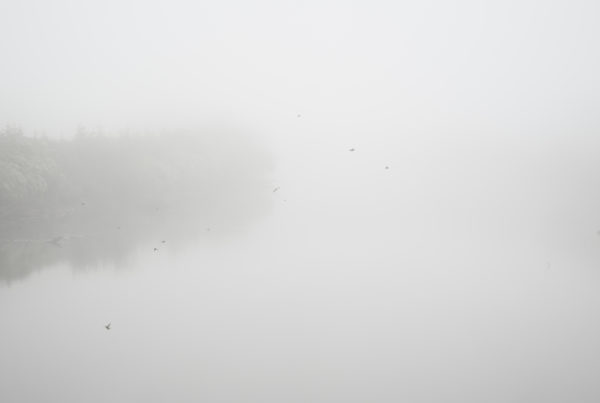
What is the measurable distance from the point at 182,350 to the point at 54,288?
12105mm

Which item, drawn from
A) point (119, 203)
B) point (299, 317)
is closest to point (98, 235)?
point (119, 203)

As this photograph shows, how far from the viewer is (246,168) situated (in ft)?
299

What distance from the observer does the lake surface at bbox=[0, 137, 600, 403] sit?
62.7 feet

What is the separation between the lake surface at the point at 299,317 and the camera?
19.1 metres

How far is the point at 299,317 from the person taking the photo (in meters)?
27.0

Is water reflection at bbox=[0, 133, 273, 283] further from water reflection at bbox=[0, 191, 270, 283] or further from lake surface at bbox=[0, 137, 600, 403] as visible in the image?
lake surface at bbox=[0, 137, 600, 403]

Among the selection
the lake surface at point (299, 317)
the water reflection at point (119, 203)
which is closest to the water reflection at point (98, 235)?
the water reflection at point (119, 203)

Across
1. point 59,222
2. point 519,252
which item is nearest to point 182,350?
point 59,222

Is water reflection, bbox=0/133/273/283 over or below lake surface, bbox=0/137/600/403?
below

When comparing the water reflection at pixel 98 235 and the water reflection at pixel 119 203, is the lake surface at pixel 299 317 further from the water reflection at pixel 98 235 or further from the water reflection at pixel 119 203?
the water reflection at pixel 119 203

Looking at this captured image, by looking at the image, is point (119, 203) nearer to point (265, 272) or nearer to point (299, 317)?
point (265, 272)

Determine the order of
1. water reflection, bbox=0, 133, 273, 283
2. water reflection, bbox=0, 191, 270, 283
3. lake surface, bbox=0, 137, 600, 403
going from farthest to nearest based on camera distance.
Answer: water reflection, bbox=0, 133, 273, 283 → water reflection, bbox=0, 191, 270, 283 → lake surface, bbox=0, 137, 600, 403

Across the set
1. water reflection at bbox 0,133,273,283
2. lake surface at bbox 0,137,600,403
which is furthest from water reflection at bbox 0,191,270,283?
lake surface at bbox 0,137,600,403

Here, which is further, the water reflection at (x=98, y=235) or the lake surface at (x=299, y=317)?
the water reflection at (x=98, y=235)
